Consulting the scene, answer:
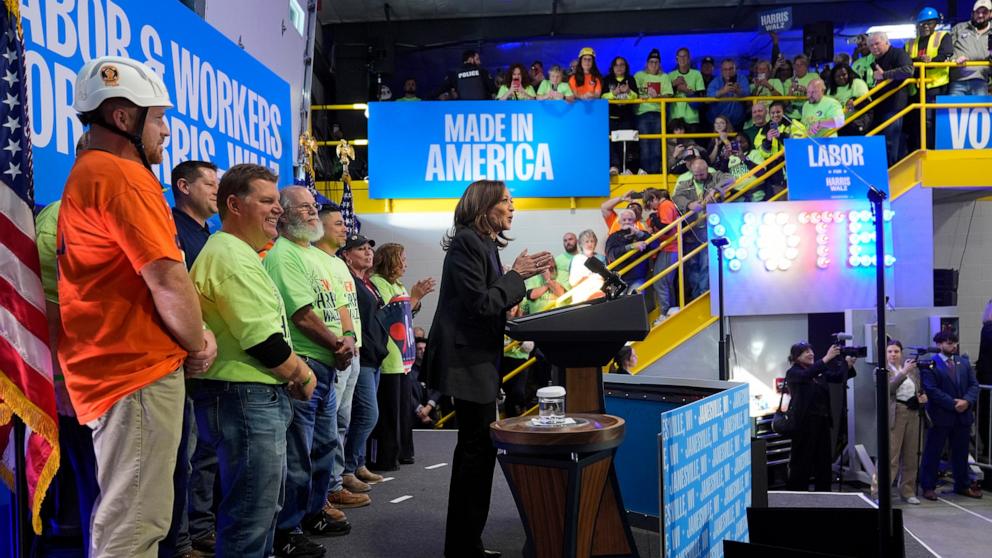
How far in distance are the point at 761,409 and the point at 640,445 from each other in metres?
5.17

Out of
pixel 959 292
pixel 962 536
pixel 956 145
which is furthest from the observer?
pixel 959 292

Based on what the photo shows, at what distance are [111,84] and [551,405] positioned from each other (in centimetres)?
180

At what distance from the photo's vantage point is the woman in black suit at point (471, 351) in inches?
148

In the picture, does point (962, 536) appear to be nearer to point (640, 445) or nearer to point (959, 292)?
point (640, 445)

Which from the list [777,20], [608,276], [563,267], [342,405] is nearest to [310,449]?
[342,405]

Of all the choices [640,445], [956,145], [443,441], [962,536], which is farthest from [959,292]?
[640,445]

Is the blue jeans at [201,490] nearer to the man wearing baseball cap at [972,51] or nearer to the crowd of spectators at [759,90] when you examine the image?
the crowd of spectators at [759,90]

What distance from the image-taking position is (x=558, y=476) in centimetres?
299

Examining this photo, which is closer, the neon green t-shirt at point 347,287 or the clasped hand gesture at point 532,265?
the clasped hand gesture at point 532,265

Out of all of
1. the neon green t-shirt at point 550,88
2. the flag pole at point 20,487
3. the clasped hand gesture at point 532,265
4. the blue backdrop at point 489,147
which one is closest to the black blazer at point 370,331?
the clasped hand gesture at point 532,265

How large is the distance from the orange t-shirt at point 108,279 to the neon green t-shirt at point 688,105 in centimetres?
1045

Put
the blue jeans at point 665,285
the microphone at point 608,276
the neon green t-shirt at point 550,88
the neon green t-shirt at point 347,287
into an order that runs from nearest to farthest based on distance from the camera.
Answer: the microphone at point 608,276 < the neon green t-shirt at point 347,287 < the blue jeans at point 665,285 < the neon green t-shirt at point 550,88

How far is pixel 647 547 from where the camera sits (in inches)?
172

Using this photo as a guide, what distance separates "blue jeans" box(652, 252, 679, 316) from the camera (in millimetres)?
9938
